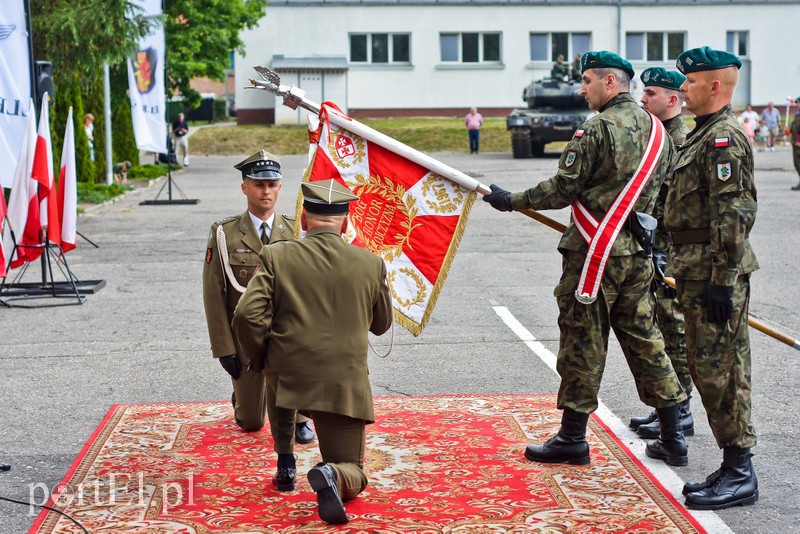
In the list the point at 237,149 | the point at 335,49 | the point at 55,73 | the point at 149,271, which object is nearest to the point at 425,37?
the point at 335,49

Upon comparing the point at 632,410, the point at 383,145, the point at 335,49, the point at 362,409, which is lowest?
the point at 632,410

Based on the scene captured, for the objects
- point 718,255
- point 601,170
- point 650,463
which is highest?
point 601,170

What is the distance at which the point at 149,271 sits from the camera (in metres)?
14.4

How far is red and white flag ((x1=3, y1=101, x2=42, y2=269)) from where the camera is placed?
39.1 feet

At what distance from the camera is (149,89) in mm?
22516

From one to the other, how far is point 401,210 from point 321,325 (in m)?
1.65

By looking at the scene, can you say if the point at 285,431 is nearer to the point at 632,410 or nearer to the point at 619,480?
the point at 619,480

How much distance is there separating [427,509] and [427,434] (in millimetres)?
1362

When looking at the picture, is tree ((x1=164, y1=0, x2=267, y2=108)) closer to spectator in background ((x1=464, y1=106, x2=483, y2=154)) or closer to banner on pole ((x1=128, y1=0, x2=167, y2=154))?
spectator in background ((x1=464, y1=106, x2=483, y2=154))

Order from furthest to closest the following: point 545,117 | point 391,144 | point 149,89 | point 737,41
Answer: point 737,41, point 545,117, point 149,89, point 391,144

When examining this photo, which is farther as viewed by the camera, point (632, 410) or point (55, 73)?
point (55, 73)

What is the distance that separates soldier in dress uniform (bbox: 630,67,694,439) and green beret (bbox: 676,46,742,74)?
3.70 feet

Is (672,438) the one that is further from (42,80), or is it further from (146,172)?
(146,172)

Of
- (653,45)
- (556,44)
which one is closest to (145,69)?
(556,44)
